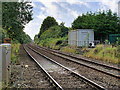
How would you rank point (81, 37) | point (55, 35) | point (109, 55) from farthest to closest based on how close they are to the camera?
point (55, 35) < point (81, 37) < point (109, 55)

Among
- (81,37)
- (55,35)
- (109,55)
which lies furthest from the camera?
(55,35)

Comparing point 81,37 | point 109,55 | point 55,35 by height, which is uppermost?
point 55,35

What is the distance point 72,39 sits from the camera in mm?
25719

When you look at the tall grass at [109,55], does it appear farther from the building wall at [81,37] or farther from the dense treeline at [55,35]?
the dense treeline at [55,35]

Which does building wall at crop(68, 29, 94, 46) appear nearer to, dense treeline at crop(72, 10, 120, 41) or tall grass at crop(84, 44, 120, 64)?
dense treeline at crop(72, 10, 120, 41)

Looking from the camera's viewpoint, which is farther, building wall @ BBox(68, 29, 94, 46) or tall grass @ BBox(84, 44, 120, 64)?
building wall @ BBox(68, 29, 94, 46)

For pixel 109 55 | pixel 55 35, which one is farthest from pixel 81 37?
pixel 55 35

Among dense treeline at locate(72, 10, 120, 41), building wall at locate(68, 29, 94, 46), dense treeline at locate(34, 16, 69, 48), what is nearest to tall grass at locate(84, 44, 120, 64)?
building wall at locate(68, 29, 94, 46)

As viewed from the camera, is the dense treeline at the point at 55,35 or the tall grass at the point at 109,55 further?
the dense treeline at the point at 55,35

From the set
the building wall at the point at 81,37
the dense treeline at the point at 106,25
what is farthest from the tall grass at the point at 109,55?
the dense treeline at the point at 106,25

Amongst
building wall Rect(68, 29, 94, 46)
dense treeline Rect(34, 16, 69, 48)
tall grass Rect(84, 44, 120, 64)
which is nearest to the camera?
tall grass Rect(84, 44, 120, 64)

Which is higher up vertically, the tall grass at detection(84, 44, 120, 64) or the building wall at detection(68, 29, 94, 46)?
Answer: the building wall at detection(68, 29, 94, 46)

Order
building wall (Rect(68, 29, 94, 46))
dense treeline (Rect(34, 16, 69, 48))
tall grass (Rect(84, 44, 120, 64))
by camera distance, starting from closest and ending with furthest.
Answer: tall grass (Rect(84, 44, 120, 64)) < building wall (Rect(68, 29, 94, 46)) < dense treeline (Rect(34, 16, 69, 48))

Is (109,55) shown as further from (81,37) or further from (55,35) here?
(55,35)
